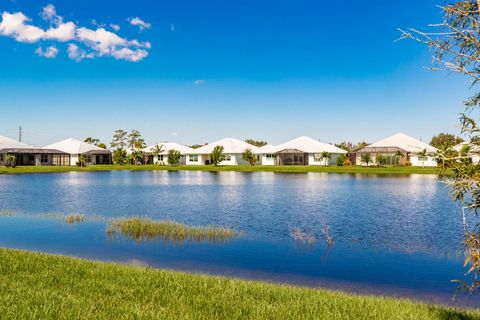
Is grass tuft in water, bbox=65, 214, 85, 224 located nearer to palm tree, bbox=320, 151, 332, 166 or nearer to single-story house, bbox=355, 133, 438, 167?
palm tree, bbox=320, 151, 332, 166

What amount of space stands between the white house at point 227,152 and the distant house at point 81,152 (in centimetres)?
2376

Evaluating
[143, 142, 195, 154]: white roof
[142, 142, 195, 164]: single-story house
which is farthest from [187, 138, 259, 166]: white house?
[142, 142, 195, 164]: single-story house

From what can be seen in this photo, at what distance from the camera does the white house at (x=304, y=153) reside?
95.5 meters

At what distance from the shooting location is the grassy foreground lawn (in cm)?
732

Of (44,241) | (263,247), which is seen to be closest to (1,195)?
(44,241)

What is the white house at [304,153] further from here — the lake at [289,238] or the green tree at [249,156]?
the lake at [289,238]

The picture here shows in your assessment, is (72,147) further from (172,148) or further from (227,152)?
(227,152)

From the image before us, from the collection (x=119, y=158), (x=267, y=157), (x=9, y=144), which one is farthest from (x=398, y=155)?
(x=9, y=144)

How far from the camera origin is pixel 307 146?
98.9 metres

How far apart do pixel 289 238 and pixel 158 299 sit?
12.3 meters

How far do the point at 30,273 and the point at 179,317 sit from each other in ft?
15.6

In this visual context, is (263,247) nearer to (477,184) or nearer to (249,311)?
(249,311)

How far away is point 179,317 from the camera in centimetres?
716

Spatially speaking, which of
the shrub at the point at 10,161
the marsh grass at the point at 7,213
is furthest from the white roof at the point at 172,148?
the marsh grass at the point at 7,213
